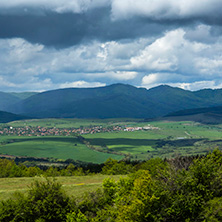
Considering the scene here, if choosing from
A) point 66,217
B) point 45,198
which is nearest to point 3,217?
point 45,198

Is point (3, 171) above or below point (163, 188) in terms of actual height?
below

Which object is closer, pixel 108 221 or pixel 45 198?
pixel 108 221

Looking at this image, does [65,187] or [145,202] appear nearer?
[145,202]

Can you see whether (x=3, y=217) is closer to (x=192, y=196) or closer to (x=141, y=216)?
(x=141, y=216)

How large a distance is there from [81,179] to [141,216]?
44.5 meters

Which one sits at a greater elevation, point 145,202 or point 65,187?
point 145,202

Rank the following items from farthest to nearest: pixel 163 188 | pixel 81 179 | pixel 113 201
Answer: pixel 81 179 < pixel 113 201 < pixel 163 188

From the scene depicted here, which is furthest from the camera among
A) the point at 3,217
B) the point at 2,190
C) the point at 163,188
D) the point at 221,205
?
the point at 2,190

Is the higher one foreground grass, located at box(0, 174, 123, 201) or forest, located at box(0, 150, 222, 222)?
forest, located at box(0, 150, 222, 222)

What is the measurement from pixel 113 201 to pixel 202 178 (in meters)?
16.2

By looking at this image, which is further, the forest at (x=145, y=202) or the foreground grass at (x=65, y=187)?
the foreground grass at (x=65, y=187)

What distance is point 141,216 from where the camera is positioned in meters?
37.2

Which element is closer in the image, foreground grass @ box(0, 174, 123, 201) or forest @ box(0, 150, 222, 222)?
forest @ box(0, 150, 222, 222)

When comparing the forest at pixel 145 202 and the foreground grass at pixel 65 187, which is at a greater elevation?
the forest at pixel 145 202
